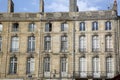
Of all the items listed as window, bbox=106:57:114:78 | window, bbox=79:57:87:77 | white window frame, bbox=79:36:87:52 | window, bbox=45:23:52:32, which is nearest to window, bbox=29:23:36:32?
window, bbox=45:23:52:32

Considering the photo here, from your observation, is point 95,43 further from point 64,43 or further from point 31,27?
point 31,27

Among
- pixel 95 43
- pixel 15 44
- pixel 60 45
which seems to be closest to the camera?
pixel 95 43

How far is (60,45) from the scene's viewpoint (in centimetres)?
4328

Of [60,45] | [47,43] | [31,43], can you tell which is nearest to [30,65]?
[31,43]

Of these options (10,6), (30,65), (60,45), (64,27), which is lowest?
(30,65)

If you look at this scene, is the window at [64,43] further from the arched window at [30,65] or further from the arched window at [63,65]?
the arched window at [30,65]

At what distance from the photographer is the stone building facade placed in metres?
42.1

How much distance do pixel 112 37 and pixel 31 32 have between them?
10393 mm

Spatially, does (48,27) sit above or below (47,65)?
above

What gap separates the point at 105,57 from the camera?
41906 mm

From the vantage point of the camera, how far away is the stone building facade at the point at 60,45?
42125mm

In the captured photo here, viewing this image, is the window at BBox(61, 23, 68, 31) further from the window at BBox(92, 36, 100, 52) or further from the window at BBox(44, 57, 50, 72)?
the window at BBox(44, 57, 50, 72)

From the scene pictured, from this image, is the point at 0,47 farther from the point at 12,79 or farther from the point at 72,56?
the point at 72,56

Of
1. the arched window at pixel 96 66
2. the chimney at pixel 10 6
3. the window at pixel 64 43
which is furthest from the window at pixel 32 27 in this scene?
the arched window at pixel 96 66
